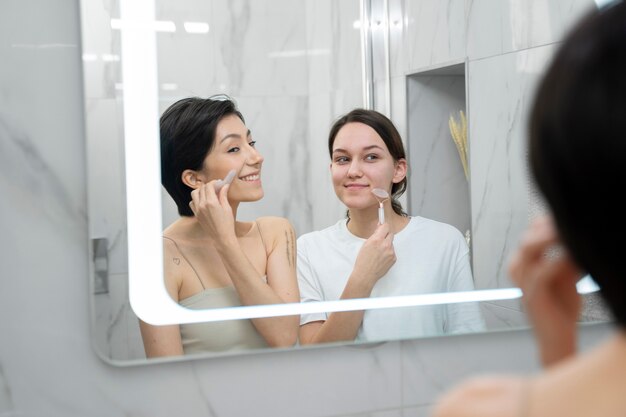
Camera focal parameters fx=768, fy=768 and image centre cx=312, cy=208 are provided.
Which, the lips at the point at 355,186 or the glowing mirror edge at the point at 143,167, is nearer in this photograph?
the glowing mirror edge at the point at 143,167

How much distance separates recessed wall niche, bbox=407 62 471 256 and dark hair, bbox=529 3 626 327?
2.36 feet

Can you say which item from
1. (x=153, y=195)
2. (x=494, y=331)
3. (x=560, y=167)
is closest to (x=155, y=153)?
(x=153, y=195)

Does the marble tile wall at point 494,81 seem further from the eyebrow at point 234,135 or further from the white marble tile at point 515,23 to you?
the eyebrow at point 234,135

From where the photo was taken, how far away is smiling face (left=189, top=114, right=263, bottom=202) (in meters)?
1.02

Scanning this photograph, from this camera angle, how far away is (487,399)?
41 cm

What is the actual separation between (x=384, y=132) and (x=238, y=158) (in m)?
0.21

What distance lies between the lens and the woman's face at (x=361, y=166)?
1.07 m

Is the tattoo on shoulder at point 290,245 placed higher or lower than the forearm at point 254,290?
higher

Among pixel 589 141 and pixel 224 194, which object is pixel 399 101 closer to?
pixel 224 194

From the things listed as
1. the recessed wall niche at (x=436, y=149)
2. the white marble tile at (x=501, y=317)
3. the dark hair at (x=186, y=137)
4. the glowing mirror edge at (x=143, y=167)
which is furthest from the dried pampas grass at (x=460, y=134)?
the glowing mirror edge at (x=143, y=167)

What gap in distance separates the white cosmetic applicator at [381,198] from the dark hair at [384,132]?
0.04 ft

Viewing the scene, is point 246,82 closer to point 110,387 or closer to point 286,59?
point 286,59

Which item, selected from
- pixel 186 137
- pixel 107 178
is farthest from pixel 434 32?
pixel 107 178

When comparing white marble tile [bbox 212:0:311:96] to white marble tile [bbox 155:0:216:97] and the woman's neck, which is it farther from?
the woman's neck
